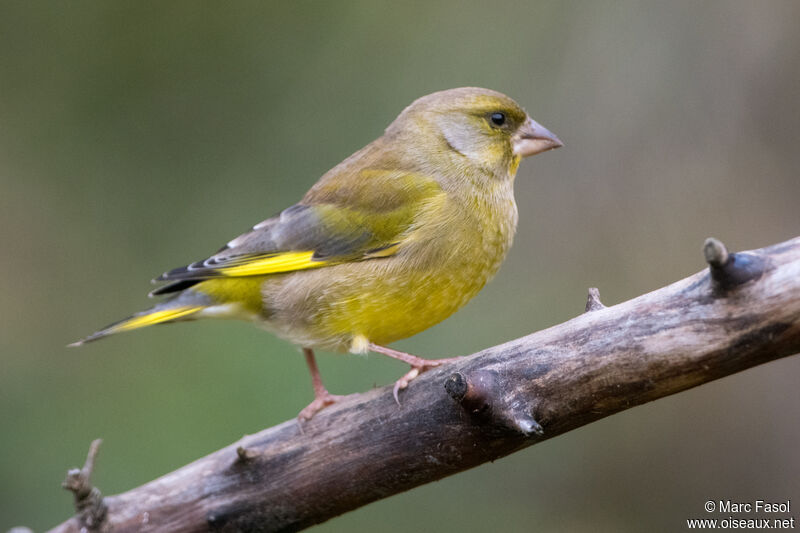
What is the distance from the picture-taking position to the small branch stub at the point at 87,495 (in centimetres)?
→ 325

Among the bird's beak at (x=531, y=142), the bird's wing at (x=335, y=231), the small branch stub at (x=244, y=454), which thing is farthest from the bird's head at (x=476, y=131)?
the small branch stub at (x=244, y=454)

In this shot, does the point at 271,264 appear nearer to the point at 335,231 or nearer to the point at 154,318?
the point at 335,231

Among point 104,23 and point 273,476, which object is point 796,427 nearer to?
point 273,476

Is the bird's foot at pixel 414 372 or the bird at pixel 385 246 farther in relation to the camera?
the bird at pixel 385 246

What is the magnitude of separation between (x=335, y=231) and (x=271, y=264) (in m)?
0.33

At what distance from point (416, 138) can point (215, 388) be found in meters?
2.20

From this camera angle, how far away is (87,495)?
346 cm

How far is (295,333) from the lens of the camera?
4297mm

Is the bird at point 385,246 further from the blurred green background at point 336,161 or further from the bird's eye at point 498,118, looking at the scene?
the blurred green background at point 336,161

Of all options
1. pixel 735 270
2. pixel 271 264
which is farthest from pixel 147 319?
pixel 735 270

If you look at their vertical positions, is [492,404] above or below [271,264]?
below

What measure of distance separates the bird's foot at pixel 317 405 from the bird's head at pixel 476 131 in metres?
1.22

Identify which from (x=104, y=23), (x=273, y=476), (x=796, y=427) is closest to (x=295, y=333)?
(x=273, y=476)

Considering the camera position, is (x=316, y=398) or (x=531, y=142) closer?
(x=316, y=398)
